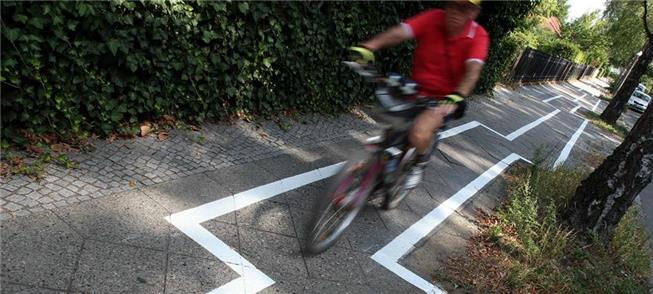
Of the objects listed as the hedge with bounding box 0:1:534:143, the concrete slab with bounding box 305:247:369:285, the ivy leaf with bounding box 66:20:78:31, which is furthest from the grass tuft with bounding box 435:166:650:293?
the ivy leaf with bounding box 66:20:78:31

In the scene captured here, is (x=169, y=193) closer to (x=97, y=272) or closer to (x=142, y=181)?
(x=142, y=181)

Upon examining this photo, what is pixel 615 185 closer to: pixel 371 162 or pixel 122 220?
pixel 371 162

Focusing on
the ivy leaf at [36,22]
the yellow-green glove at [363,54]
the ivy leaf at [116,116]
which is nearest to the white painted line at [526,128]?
the yellow-green glove at [363,54]

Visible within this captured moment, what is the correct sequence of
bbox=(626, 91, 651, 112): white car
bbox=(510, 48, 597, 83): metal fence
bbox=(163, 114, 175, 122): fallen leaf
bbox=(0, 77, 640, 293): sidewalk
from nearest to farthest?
bbox=(0, 77, 640, 293): sidewalk, bbox=(163, 114, 175, 122): fallen leaf, bbox=(510, 48, 597, 83): metal fence, bbox=(626, 91, 651, 112): white car

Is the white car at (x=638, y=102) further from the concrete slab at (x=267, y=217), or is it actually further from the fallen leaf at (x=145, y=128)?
the fallen leaf at (x=145, y=128)

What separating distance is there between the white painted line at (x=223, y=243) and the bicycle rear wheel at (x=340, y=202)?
521 millimetres

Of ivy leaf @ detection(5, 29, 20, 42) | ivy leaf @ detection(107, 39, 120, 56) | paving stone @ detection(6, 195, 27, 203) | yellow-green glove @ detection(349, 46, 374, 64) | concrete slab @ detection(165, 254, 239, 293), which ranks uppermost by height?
yellow-green glove @ detection(349, 46, 374, 64)

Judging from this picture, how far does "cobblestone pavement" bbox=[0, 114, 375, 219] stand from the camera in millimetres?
3172

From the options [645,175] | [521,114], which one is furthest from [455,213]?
[521,114]

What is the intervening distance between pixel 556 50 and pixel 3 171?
42.0 meters

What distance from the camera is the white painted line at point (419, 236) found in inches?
142

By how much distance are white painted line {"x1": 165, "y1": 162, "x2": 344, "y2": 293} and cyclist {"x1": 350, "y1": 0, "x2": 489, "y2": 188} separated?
4.73ft

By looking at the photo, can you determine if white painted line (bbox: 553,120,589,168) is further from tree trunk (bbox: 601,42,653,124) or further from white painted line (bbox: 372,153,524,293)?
tree trunk (bbox: 601,42,653,124)

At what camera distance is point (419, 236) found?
4312 mm
